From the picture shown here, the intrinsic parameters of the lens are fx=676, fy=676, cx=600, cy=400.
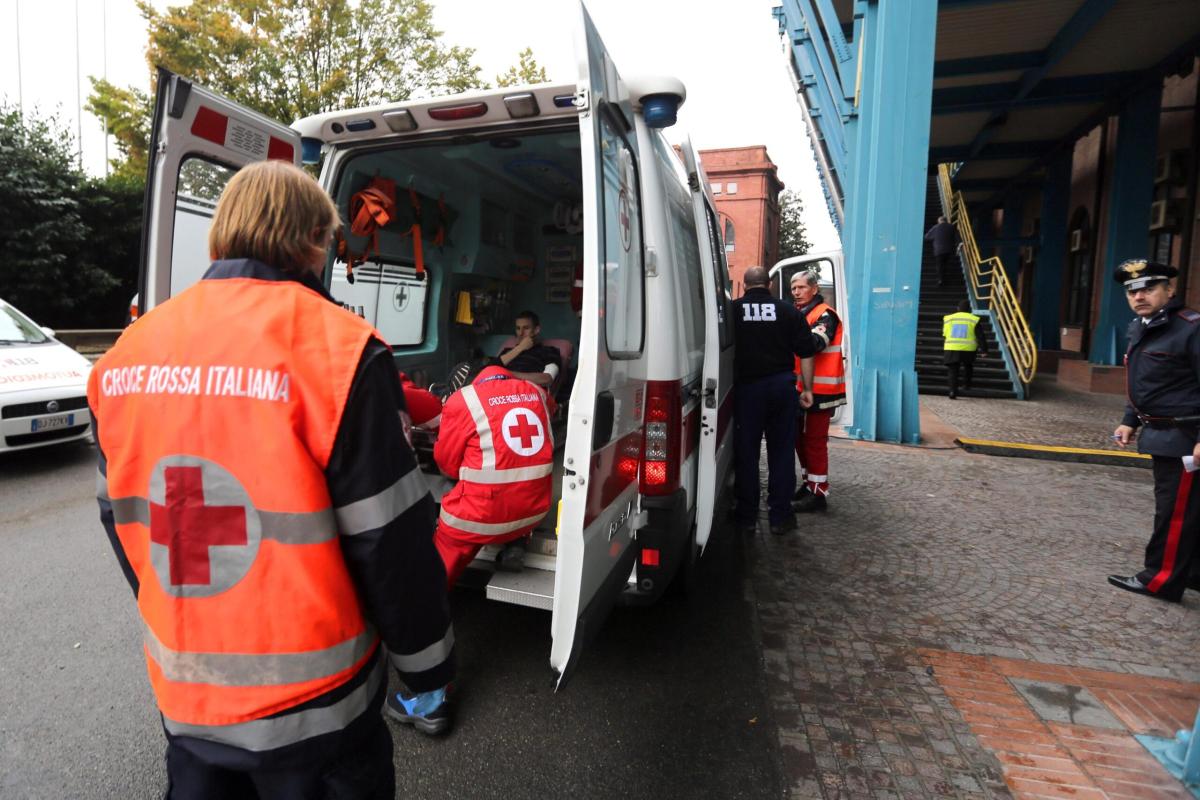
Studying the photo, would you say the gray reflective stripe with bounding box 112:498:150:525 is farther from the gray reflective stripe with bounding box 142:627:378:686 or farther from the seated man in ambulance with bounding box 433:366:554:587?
the seated man in ambulance with bounding box 433:366:554:587

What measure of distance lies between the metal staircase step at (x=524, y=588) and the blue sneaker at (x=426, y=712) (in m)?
0.41

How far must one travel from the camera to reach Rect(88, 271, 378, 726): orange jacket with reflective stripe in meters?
1.15

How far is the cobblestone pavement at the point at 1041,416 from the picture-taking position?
28.1ft

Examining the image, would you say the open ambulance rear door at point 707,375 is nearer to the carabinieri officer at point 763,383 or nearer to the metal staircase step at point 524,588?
the metal staircase step at point 524,588

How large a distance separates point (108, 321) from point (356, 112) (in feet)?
58.9

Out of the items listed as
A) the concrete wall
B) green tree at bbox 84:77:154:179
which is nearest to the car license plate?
green tree at bbox 84:77:154:179

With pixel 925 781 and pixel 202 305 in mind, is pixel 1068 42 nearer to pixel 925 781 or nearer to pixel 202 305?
pixel 925 781

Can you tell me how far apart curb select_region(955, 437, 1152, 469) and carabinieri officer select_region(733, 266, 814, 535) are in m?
4.42

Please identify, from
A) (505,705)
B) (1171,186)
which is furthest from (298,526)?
(1171,186)

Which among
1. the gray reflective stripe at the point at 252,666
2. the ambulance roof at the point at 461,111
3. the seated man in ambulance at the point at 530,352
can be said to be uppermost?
the ambulance roof at the point at 461,111

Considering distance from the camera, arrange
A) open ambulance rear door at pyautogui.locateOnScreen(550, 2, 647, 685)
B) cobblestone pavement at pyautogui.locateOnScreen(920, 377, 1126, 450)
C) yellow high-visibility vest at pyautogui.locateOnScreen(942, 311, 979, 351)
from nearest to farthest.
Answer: open ambulance rear door at pyautogui.locateOnScreen(550, 2, 647, 685) < cobblestone pavement at pyautogui.locateOnScreen(920, 377, 1126, 450) < yellow high-visibility vest at pyautogui.locateOnScreen(942, 311, 979, 351)

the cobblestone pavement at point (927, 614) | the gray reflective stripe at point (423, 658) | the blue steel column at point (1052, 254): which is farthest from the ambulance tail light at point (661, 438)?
the blue steel column at point (1052, 254)

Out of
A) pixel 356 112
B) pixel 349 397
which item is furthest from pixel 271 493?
pixel 356 112

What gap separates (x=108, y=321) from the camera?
17.2 meters
